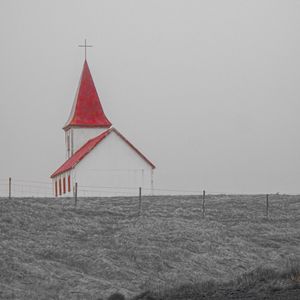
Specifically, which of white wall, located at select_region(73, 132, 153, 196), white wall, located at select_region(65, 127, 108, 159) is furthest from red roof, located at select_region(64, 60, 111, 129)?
white wall, located at select_region(73, 132, 153, 196)

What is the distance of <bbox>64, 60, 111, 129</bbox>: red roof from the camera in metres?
73.4

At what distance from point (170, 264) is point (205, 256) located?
2.10 m

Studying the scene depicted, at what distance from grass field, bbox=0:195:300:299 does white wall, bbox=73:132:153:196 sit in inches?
683

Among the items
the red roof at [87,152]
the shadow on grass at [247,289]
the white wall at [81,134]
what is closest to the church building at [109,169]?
the red roof at [87,152]

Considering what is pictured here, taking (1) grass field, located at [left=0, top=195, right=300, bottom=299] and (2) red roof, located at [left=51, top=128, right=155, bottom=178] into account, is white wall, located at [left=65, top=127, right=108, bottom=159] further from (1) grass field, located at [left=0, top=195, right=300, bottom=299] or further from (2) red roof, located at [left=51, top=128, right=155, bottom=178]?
(1) grass field, located at [left=0, top=195, right=300, bottom=299]

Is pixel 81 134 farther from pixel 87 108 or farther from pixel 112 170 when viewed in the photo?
pixel 112 170

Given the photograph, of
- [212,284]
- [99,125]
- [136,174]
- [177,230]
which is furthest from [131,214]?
[99,125]

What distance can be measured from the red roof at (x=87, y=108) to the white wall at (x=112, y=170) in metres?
7.83

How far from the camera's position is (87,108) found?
74062 mm

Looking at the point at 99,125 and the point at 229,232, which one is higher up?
the point at 99,125

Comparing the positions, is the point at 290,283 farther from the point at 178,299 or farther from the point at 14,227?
the point at 14,227

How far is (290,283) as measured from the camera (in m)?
19.6

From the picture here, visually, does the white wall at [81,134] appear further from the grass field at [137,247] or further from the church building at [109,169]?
the grass field at [137,247]

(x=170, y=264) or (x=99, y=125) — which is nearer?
(x=170, y=264)
